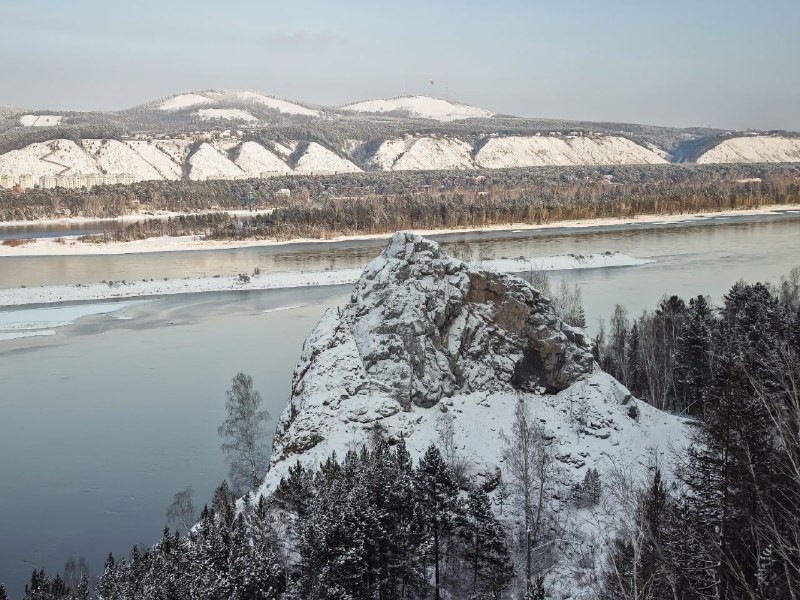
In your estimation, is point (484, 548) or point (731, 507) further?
point (484, 548)

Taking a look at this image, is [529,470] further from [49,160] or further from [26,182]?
[49,160]

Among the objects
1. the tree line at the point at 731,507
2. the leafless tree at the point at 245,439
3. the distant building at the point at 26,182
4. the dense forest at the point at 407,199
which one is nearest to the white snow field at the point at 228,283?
the leafless tree at the point at 245,439

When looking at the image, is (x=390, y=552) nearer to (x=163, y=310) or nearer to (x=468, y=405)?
(x=468, y=405)

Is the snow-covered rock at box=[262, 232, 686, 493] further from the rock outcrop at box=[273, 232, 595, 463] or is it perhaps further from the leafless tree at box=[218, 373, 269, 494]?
the leafless tree at box=[218, 373, 269, 494]

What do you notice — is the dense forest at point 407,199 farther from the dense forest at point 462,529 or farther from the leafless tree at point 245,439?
the dense forest at point 462,529

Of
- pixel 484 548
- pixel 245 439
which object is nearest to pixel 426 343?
pixel 245 439

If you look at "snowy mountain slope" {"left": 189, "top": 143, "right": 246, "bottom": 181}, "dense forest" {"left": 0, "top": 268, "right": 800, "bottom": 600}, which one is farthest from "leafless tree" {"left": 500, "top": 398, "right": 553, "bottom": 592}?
"snowy mountain slope" {"left": 189, "top": 143, "right": 246, "bottom": 181}

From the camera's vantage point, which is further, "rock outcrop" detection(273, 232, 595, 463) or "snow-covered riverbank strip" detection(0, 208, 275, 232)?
"snow-covered riverbank strip" detection(0, 208, 275, 232)
